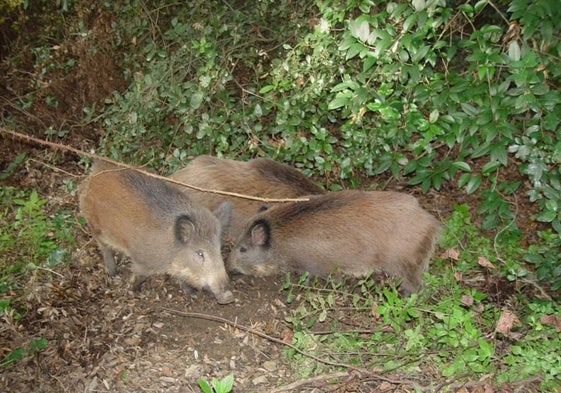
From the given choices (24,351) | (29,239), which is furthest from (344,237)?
(29,239)

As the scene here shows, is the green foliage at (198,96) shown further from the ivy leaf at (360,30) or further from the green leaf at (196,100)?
the ivy leaf at (360,30)

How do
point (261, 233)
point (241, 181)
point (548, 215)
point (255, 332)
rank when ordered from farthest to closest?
point (241, 181), point (261, 233), point (255, 332), point (548, 215)

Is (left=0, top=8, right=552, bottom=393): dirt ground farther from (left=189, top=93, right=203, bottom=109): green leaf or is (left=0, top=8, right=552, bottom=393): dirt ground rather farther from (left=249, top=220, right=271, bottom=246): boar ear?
(left=189, top=93, right=203, bottom=109): green leaf

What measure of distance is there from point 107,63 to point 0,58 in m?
1.80

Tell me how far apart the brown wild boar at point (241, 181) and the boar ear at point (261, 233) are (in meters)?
0.37

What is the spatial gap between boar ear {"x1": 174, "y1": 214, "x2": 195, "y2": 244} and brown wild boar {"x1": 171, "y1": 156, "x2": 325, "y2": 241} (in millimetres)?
734

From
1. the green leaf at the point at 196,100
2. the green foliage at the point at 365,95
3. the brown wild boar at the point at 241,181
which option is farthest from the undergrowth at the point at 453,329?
the green leaf at the point at 196,100

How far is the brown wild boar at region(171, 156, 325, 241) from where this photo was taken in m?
5.73

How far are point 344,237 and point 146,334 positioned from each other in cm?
183

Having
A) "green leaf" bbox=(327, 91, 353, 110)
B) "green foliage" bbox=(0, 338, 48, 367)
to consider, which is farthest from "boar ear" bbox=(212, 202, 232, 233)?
"green foliage" bbox=(0, 338, 48, 367)

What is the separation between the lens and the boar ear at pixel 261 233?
5477 mm

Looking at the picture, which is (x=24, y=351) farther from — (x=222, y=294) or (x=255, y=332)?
(x=255, y=332)

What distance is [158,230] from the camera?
522 centimetres

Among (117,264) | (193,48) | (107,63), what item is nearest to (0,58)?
(107,63)
